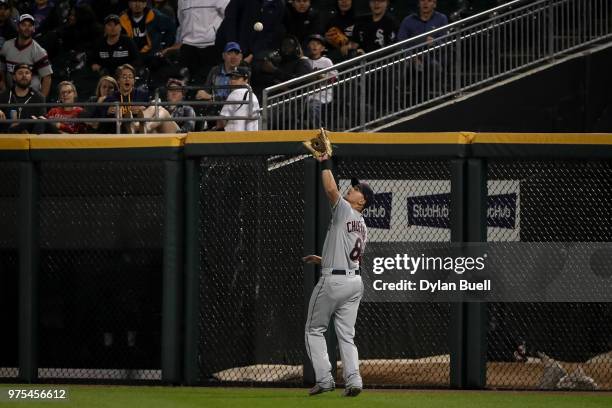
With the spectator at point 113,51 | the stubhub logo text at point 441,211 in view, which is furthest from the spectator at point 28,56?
the stubhub logo text at point 441,211

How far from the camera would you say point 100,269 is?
11.9 metres

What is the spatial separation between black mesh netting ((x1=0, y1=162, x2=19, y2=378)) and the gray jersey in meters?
3.30

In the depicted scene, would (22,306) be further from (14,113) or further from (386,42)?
(386,42)

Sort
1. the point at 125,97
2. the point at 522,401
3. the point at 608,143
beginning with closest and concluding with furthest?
the point at 522,401 < the point at 608,143 < the point at 125,97

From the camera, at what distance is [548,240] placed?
11.5 m

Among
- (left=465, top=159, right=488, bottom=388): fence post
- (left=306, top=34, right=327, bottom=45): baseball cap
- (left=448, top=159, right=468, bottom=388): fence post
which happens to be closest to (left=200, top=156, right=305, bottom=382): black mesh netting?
(left=448, top=159, right=468, bottom=388): fence post

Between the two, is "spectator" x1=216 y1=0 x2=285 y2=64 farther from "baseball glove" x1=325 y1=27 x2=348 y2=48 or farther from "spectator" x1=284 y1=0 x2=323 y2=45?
"baseball glove" x1=325 y1=27 x2=348 y2=48

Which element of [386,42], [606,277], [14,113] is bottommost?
[606,277]

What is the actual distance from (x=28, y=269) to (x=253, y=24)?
5.49 meters

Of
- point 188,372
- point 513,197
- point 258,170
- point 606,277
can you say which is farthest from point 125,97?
point 606,277

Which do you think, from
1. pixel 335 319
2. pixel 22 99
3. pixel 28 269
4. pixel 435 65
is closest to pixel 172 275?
pixel 28 269

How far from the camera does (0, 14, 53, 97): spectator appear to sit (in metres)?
16.2

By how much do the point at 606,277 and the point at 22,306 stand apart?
5.32 metres

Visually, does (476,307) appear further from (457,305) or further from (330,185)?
(330,185)
